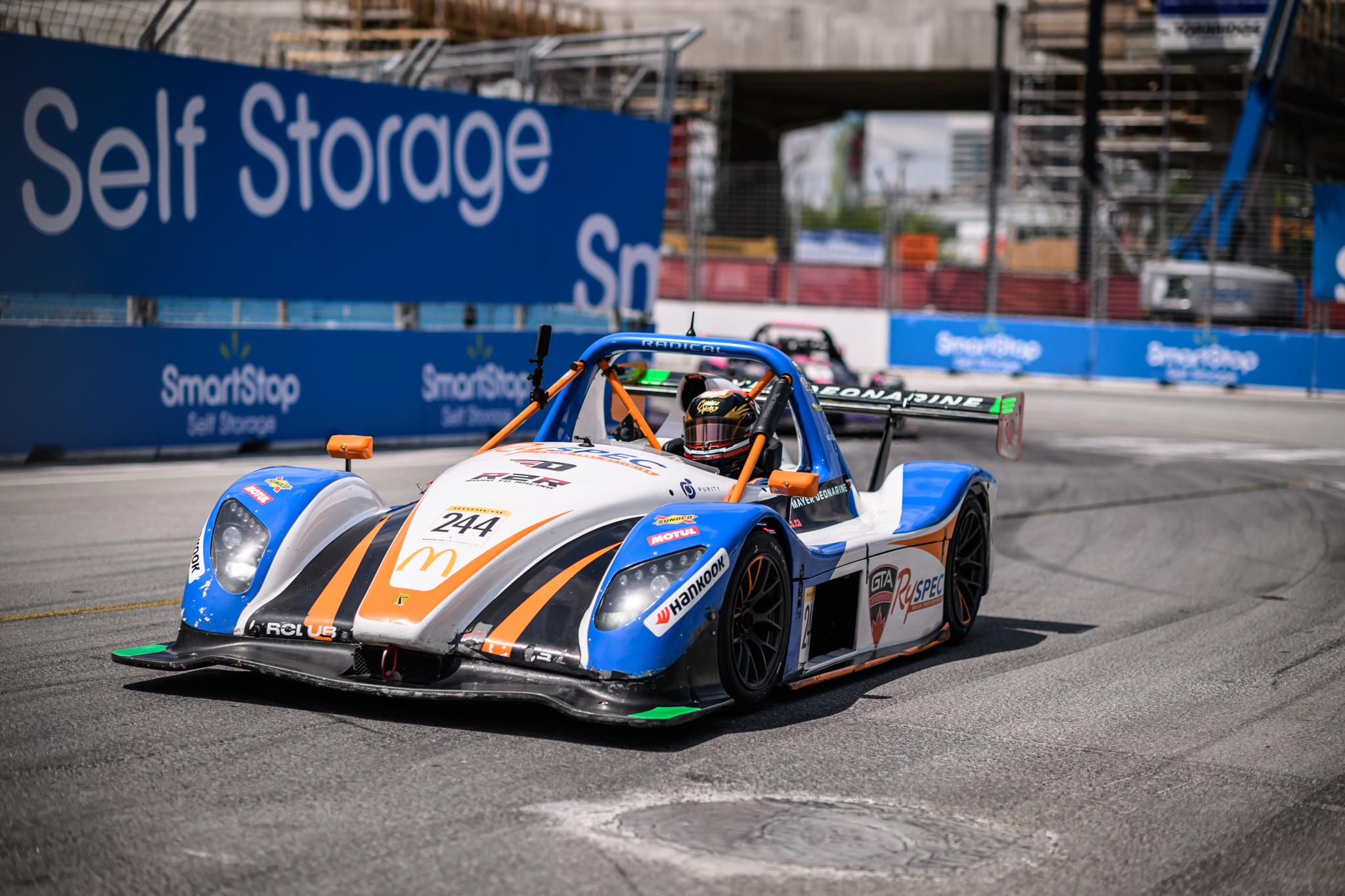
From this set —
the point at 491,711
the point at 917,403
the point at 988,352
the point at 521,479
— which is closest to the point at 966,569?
the point at 917,403

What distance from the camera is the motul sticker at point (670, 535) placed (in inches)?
207

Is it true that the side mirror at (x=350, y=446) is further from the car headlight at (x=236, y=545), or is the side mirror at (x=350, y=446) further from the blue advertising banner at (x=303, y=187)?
the blue advertising banner at (x=303, y=187)

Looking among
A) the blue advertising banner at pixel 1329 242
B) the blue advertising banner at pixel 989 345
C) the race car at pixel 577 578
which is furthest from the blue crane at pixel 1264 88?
the race car at pixel 577 578

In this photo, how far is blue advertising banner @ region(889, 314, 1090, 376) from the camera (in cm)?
2914

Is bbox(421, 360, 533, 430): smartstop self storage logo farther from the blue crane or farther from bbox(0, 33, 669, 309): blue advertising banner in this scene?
the blue crane

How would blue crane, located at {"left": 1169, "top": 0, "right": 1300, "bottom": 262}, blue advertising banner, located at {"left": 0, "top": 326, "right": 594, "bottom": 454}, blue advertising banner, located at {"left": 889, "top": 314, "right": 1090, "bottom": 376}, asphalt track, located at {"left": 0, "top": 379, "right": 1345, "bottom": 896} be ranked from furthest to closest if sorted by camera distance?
1. blue crane, located at {"left": 1169, "top": 0, "right": 1300, "bottom": 262}
2. blue advertising banner, located at {"left": 889, "top": 314, "right": 1090, "bottom": 376}
3. blue advertising banner, located at {"left": 0, "top": 326, "right": 594, "bottom": 454}
4. asphalt track, located at {"left": 0, "top": 379, "right": 1345, "bottom": 896}

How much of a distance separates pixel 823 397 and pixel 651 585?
3.06 metres

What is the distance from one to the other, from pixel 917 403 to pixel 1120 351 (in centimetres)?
2232

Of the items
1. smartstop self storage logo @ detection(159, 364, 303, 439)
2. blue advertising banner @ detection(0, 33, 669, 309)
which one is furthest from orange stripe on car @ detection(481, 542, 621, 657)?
smartstop self storage logo @ detection(159, 364, 303, 439)

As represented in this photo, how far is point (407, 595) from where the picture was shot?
5.07 metres

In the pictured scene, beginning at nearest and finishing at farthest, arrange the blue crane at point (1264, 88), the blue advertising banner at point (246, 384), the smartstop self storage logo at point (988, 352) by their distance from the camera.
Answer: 1. the blue advertising banner at point (246, 384)
2. the smartstop self storage logo at point (988, 352)
3. the blue crane at point (1264, 88)

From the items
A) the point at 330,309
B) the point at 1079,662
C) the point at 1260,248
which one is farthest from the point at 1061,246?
the point at 1079,662

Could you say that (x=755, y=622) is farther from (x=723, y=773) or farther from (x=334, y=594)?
(x=334, y=594)

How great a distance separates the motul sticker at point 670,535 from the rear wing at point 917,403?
219 cm
